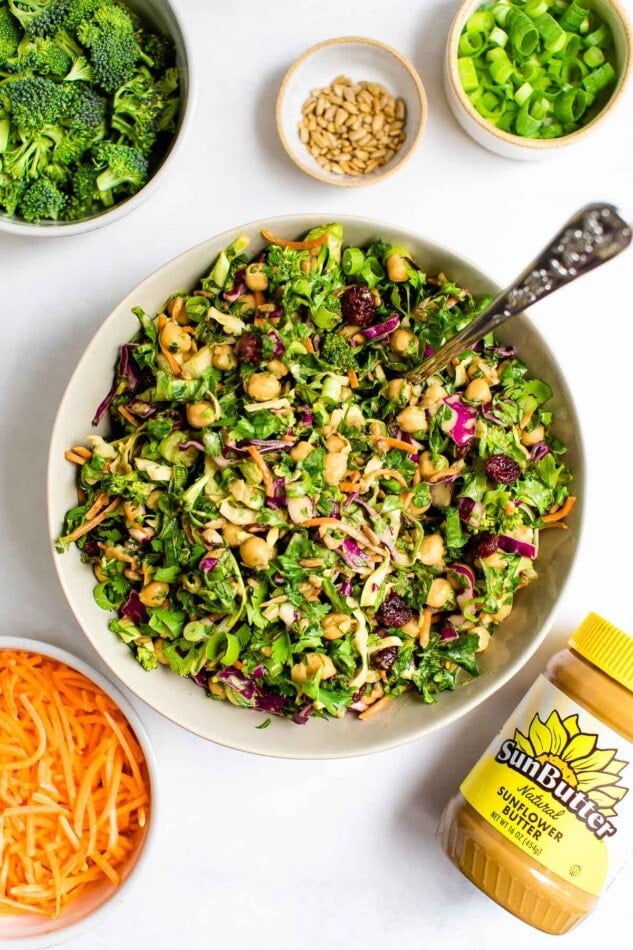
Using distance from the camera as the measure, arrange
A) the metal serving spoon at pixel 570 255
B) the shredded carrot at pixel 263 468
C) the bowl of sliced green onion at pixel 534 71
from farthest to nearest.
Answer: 1. the bowl of sliced green onion at pixel 534 71
2. the shredded carrot at pixel 263 468
3. the metal serving spoon at pixel 570 255

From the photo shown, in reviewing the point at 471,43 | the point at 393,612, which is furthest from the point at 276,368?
the point at 471,43

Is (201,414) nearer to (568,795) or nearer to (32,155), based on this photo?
(32,155)

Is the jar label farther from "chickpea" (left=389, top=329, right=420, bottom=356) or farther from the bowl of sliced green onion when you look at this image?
the bowl of sliced green onion

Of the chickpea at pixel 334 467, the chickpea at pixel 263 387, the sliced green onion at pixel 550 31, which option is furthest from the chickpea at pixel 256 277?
the sliced green onion at pixel 550 31

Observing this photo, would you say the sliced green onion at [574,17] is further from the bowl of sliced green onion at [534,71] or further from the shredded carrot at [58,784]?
the shredded carrot at [58,784]

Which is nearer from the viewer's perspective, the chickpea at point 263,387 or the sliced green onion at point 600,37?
the chickpea at point 263,387
